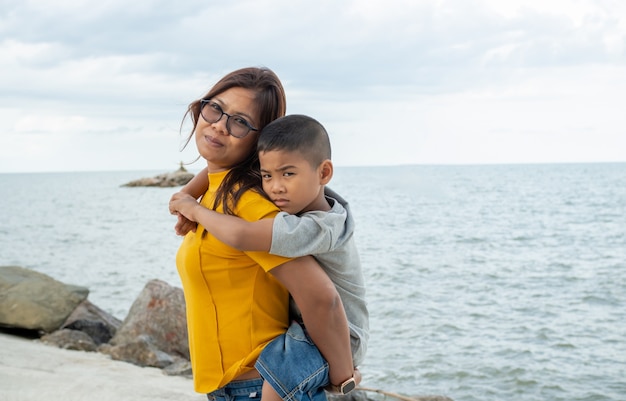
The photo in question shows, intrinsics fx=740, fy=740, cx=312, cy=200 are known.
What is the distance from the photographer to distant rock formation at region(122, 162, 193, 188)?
222ft

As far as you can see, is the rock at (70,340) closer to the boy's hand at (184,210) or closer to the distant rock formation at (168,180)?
the boy's hand at (184,210)

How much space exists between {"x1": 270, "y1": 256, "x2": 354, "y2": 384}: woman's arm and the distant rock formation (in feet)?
201

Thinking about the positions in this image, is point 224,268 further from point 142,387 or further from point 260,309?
point 142,387

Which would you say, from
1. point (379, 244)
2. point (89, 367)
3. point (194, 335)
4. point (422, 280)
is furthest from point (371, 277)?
point (194, 335)

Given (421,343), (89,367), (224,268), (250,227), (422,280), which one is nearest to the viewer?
(250,227)

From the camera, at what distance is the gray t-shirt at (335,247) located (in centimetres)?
224

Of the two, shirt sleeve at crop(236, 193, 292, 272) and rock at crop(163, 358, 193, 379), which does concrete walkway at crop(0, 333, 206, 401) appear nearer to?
rock at crop(163, 358, 193, 379)

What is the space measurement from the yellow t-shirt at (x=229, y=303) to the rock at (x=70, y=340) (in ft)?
18.8

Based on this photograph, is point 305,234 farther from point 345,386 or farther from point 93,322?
point 93,322

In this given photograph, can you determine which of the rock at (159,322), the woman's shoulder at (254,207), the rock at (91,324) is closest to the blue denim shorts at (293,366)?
the woman's shoulder at (254,207)

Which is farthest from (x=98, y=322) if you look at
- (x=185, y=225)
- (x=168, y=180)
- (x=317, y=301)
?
(x=168, y=180)

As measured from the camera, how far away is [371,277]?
1681 centimetres

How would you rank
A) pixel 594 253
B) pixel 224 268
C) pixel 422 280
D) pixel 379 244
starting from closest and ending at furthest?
pixel 224 268, pixel 422 280, pixel 594 253, pixel 379 244

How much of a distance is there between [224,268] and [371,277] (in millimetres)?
14588
